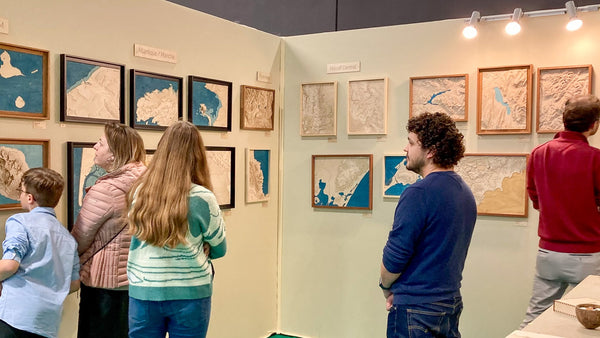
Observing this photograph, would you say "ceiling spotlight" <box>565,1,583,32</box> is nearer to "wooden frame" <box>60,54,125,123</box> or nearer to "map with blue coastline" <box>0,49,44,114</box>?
"wooden frame" <box>60,54,125,123</box>

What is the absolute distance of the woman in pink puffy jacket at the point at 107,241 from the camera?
324 cm

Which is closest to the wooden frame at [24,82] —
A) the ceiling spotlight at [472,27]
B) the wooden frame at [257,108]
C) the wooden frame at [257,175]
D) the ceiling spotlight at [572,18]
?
the wooden frame at [257,108]

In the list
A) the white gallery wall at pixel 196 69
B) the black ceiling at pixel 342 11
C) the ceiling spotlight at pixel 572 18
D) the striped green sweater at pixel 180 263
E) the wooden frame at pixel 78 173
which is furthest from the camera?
the black ceiling at pixel 342 11

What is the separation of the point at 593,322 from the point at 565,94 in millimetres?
2559

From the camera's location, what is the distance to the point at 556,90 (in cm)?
444

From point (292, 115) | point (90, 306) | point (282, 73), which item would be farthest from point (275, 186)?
point (90, 306)

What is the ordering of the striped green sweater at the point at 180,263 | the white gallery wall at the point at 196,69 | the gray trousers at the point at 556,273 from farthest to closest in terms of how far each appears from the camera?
the gray trousers at the point at 556,273 < the white gallery wall at the point at 196,69 < the striped green sweater at the point at 180,263

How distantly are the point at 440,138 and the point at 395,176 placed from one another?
2.32 metres

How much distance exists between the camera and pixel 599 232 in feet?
12.3

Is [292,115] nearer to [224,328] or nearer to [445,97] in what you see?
[445,97]

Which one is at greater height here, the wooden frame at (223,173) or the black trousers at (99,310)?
the wooden frame at (223,173)

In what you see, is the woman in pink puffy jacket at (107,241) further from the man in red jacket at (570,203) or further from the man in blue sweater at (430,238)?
the man in red jacket at (570,203)

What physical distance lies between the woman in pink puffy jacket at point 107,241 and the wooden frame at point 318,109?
7.49 feet

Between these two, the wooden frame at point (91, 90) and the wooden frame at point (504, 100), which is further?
the wooden frame at point (504, 100)
